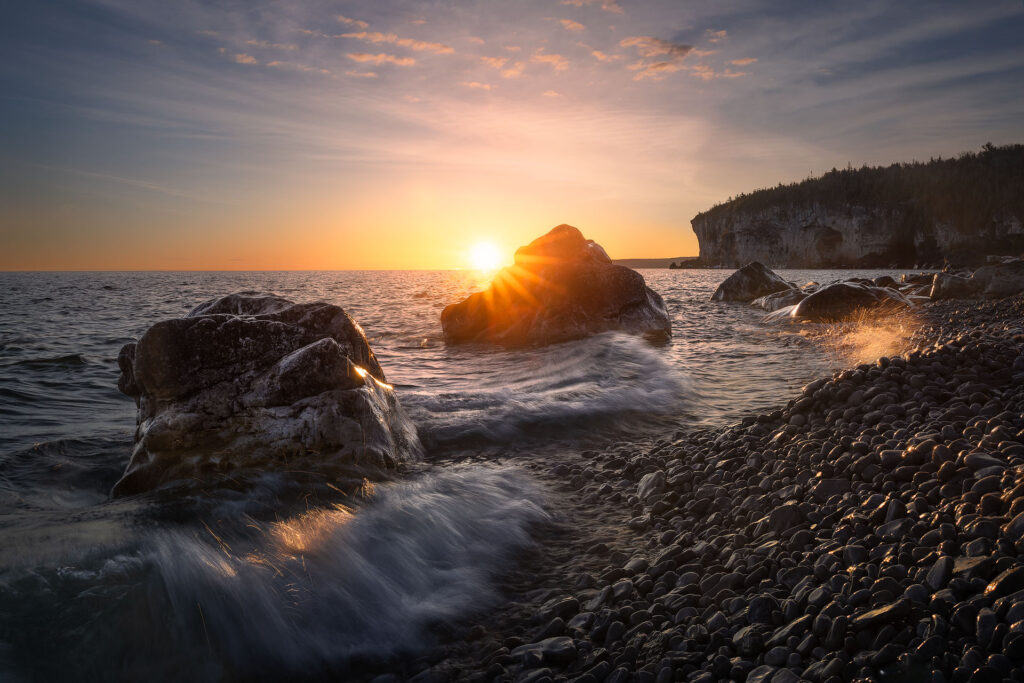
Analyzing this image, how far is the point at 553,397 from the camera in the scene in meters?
7.77

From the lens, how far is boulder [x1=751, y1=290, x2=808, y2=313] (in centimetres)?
1880

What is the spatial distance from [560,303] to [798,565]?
11.5 m

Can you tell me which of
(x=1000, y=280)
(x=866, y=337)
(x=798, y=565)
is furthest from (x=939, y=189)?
(x=798, y=565)

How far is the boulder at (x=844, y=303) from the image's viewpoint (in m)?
15.4

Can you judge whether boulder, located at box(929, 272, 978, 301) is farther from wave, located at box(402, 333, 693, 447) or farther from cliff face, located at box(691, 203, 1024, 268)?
cliff face, located at box(691, 203, 1024, 268)

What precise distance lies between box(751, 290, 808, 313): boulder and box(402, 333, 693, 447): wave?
395 inches

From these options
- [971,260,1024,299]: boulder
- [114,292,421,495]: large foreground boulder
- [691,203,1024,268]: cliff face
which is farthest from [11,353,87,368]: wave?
[691,203,1024,268]: cliff face

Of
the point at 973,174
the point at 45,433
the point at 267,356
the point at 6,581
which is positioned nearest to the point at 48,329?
the point at 45,433

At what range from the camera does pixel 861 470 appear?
3492 millimetres

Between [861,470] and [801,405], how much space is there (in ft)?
5.64

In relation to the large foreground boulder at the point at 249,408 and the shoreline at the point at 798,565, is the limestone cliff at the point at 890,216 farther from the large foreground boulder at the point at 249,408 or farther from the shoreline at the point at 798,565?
the large foreground boulder at the point at 249,408

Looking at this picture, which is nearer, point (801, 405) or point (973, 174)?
point (801, 405)

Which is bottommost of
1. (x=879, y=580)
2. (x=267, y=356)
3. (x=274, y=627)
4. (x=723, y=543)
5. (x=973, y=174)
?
(x=274, y=627)

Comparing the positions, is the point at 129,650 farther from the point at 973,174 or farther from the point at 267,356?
the point at 973,174
